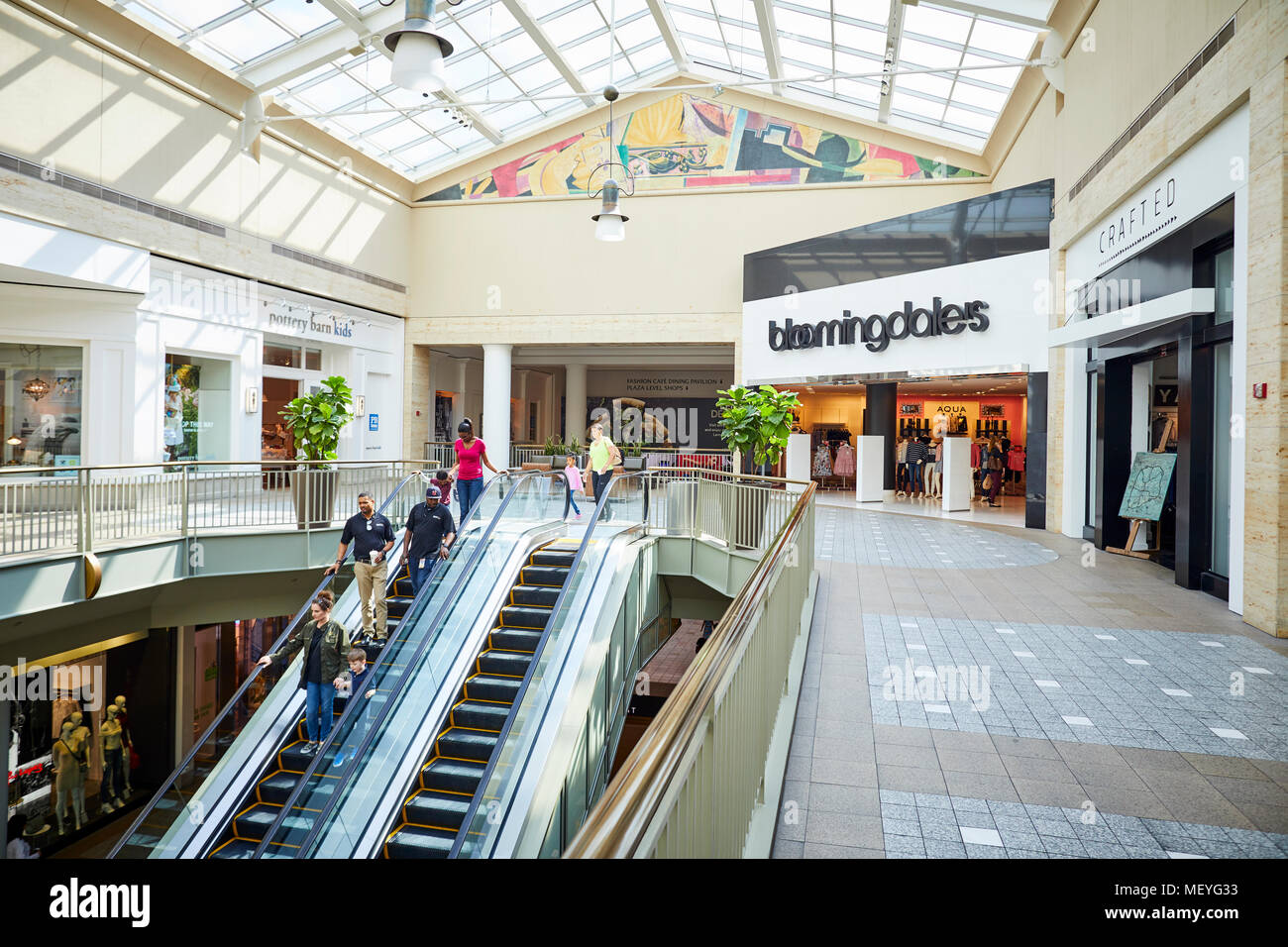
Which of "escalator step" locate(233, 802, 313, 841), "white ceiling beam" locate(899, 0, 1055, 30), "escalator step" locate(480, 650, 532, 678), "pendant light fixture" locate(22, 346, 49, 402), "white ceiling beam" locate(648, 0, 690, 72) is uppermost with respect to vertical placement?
"white ceiling beam" locate(648, 0, 690, 72)

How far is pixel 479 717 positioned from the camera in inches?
331

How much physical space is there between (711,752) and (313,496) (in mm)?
10748

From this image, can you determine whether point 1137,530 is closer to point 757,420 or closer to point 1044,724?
point 757,420

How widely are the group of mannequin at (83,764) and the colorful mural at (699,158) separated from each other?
1505 cm

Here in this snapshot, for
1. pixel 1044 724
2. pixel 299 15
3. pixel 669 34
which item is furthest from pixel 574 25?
pixel 1044 724

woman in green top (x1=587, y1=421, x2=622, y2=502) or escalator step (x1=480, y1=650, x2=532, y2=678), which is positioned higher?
woman in green top (x1=587, y1=421, x2=622, y2=502)

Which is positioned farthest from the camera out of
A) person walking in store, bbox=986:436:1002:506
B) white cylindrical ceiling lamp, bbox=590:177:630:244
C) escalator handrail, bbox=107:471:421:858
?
person walking in store, bbox=986:436:1002:506

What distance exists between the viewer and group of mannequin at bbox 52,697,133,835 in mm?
11617

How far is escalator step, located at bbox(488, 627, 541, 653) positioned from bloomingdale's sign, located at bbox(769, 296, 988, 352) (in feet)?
33.1

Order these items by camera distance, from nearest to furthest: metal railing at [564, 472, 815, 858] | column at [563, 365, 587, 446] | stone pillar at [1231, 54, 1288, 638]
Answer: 1. metal railing at [564, 472, 815, 858]
2. stone pillar at [1231, 54, 1288, 638]
3. column at [563, 365, 587, 446]

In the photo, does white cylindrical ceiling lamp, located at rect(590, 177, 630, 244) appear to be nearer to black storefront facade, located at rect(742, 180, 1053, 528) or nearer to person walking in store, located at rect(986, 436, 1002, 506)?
black storefront facade, located at rect(742, 180, 1053, 528)

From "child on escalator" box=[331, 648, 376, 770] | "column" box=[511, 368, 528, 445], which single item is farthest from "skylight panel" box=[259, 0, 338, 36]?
"column" box=[511, 368, 528, 445]

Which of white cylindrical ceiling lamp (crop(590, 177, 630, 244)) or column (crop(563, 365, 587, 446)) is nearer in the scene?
white cylindrical ceiling lamp (crop(590, 177, 630, 244))

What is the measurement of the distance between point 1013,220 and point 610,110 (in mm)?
10235
